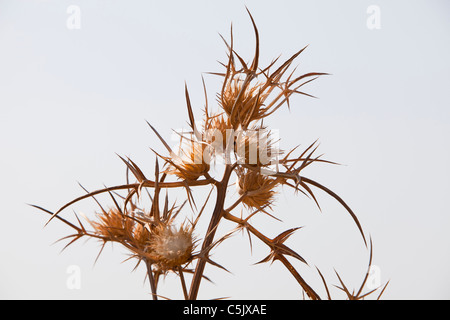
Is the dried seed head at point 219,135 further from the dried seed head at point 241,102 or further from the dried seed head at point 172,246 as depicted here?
the dried seed head at point 172,246

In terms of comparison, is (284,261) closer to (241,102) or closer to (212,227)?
(212,227)

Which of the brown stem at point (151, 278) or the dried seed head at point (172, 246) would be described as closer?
the dried seed head at point (172, 246)

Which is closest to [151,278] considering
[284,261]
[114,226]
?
[114,226]

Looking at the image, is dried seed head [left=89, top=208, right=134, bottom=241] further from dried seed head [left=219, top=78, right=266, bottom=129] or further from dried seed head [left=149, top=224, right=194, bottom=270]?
dried seed head [left=219, top=78, right=266, bottom=129]

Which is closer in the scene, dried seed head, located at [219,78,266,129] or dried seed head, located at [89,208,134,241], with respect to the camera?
dried seed head, located at [219,78,266,129]
